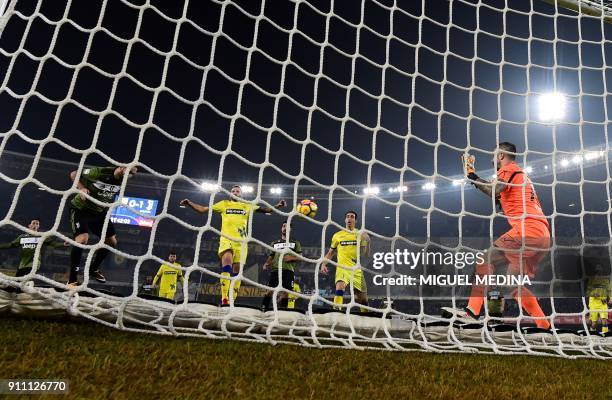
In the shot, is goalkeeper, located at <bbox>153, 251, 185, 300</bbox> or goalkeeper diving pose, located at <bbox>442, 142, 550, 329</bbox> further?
goalkeeper, located at <bbox>153, 251, 185, 300</bbox>

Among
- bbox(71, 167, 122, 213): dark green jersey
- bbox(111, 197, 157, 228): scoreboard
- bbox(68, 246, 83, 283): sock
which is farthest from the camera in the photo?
bbox(111, 197, 157, 228): scoreboard

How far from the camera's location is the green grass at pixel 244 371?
1101 mm

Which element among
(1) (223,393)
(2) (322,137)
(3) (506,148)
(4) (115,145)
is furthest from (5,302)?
Result: (4) (115,145)

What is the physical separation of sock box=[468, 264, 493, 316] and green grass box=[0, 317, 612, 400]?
0.99 metres

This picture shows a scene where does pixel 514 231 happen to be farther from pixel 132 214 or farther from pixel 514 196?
pixel 132 214

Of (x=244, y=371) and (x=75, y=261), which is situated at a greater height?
(x=75, y=261)

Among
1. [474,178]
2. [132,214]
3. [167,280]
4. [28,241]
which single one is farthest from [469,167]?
[132,214]

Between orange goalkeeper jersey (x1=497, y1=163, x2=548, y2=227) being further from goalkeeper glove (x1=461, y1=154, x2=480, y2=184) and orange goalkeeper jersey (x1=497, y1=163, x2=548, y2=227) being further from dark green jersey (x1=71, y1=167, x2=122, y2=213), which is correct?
dark green jersey (x1=71, y1=167, x2=122, y2=213)

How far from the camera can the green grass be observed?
3.61 ft

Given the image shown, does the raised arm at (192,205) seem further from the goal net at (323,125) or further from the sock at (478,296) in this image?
Answer: the goal net at (323,125)

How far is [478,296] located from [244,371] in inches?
80.0

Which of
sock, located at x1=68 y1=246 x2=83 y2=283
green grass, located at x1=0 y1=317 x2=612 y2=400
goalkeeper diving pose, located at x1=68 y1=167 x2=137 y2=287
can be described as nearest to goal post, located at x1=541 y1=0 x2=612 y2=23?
green grass, located at x1=0 y1=317 x2=612 y2=400

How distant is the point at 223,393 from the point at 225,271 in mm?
3369

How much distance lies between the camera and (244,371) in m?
1.29
